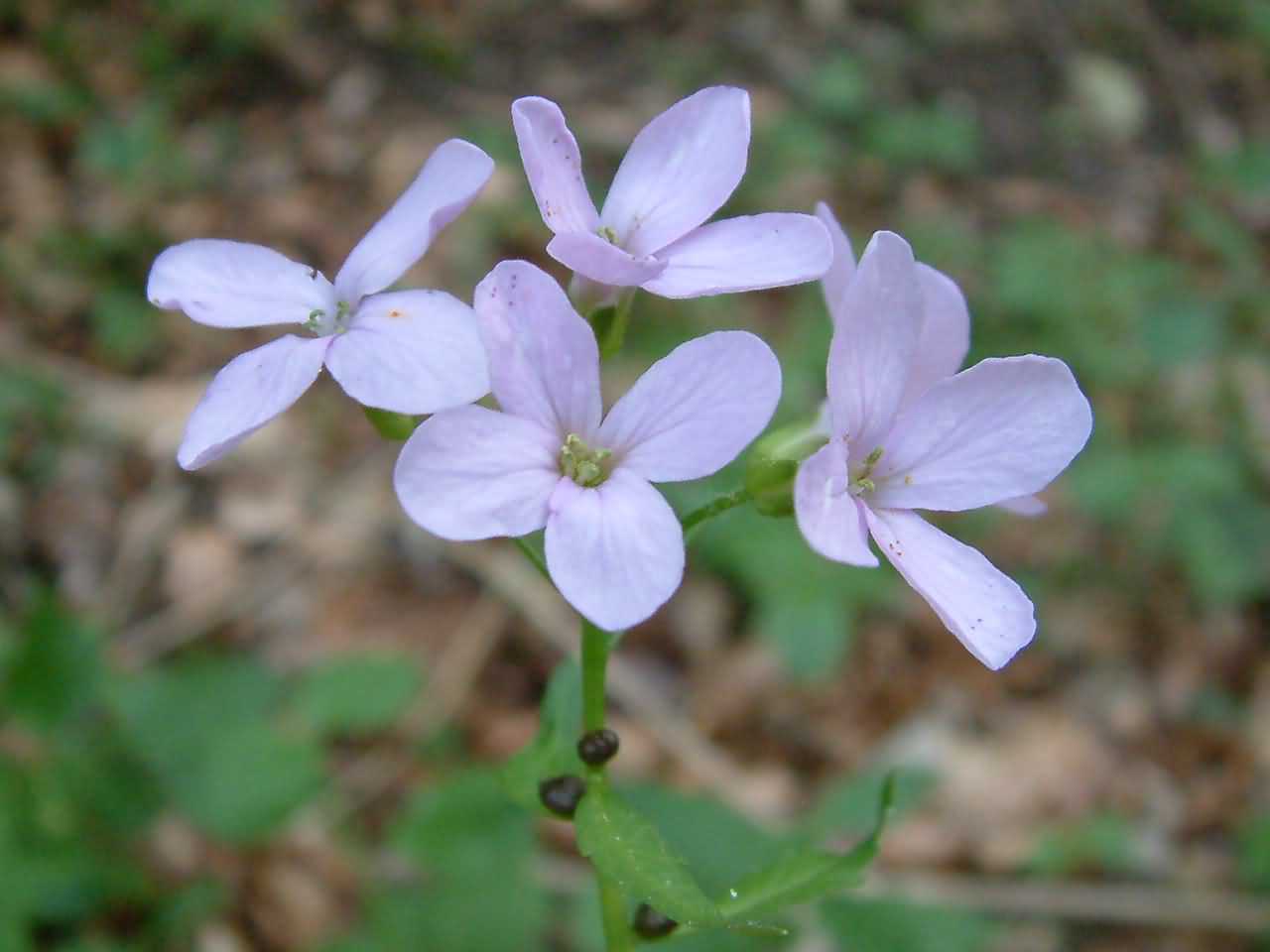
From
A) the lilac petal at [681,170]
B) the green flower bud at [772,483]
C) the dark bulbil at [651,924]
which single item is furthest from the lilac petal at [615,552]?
the dark bulbil at [651,924]

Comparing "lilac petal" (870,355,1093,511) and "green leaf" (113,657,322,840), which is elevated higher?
"lilac petal" (870,355,1093,511)

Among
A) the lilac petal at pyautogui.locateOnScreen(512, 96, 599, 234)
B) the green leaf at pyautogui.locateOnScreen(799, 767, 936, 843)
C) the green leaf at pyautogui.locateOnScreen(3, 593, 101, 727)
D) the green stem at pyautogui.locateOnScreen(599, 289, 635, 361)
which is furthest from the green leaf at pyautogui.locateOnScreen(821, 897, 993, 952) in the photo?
the green leaf at pyautogui.locateOnScreen(3, 593, 101, 727)

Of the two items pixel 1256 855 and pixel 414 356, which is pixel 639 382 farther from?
pixel 1256 855

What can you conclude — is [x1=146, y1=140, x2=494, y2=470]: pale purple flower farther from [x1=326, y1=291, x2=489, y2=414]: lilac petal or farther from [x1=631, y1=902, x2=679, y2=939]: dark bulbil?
[x1=631, y1=902, x2=679, y2=939]: dark bulbil

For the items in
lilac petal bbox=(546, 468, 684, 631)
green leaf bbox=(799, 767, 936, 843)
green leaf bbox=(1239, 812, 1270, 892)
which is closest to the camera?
lilac petal bbox=(546, 468, 684, 631)

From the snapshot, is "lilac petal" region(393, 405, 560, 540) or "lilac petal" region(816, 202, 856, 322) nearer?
"lilac petal" region(393, 405, 560, 540)

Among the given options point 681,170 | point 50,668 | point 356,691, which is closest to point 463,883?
point 356,691

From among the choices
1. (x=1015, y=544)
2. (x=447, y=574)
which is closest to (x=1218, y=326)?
(x=1015, y=544)
